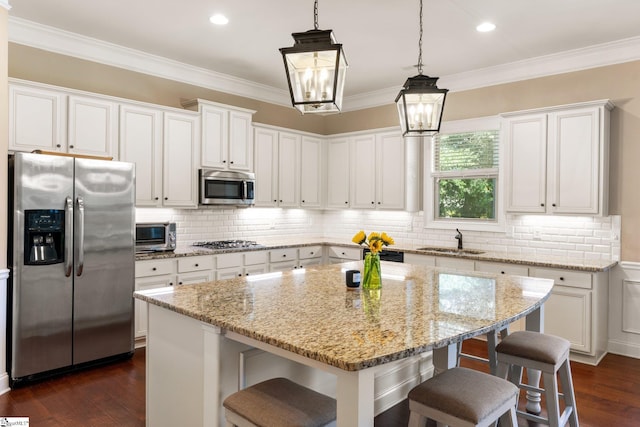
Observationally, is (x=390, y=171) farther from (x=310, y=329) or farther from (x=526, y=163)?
(x=310, y=329)

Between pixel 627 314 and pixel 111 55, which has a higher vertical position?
pixel 111 55

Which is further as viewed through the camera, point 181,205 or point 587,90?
point 181,205

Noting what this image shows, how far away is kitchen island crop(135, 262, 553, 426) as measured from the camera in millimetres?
1483

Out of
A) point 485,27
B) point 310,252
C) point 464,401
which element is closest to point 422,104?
point 464,401

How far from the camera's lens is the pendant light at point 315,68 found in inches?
73.4

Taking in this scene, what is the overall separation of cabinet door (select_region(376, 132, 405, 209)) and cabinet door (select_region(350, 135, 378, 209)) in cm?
8

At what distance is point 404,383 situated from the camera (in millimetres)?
3012

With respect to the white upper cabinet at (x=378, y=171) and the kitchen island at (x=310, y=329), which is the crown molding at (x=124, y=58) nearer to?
the white upper cabinet at (x=378, y=171)

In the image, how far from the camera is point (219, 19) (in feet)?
12.3

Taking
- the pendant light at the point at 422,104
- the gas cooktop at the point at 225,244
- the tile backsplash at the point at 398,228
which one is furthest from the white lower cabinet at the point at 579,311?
the gas cooktop at the point at 225,244

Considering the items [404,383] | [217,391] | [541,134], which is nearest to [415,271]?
[404,383]

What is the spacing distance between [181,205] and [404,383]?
2.94 metres

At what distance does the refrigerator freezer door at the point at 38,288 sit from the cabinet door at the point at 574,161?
4.32 metres

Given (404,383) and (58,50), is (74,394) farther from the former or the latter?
(58,50)
